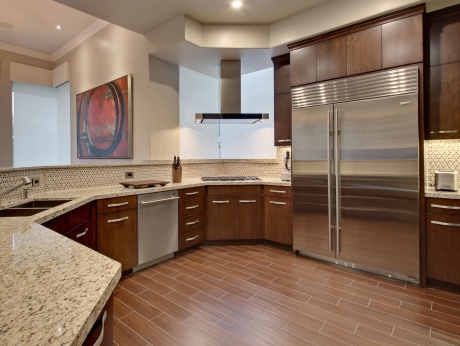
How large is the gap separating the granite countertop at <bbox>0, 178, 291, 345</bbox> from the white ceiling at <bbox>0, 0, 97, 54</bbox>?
440cm

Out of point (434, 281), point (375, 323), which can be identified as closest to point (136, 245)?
point (375, 323)

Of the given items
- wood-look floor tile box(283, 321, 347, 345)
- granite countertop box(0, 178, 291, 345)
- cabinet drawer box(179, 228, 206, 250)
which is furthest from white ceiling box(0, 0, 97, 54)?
wood-look floor tile box(283, 321, 347, 345)

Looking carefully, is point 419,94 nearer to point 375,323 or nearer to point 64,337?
Result: point 375,323

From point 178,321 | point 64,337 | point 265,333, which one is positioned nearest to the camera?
point 64,337

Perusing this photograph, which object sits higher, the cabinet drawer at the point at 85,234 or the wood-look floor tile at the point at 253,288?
the cabinet drawer at the point at 85,234

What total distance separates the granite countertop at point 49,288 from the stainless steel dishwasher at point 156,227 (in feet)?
5.19

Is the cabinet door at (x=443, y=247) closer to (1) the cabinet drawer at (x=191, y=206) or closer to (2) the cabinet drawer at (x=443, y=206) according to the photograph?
(2) the cabinet drawer at (x=443, y=206)

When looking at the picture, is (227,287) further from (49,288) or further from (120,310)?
(49,288)

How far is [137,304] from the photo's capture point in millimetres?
2127

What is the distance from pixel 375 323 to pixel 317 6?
3.15 meters

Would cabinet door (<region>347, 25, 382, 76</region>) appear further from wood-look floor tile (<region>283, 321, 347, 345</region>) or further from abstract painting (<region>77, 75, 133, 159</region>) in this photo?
abstract painting (<region>77, 75, 133, 159</region>)

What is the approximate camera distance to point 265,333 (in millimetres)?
1768

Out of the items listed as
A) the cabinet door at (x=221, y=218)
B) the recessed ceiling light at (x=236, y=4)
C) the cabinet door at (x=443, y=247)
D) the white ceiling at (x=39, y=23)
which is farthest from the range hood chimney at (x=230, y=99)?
the white ceiling at (x=39, y=23)

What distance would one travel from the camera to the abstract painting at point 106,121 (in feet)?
12.8
